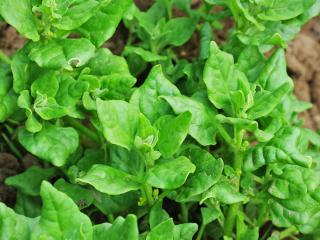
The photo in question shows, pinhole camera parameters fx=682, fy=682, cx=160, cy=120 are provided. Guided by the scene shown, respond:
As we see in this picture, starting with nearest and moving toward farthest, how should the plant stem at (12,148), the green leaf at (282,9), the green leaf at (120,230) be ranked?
the green leaf at (120,230), the green leaf at (282,9), the plant stem at (12,148)

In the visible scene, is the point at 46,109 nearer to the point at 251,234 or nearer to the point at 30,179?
the point at 30,179

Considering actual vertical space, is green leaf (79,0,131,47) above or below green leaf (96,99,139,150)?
above

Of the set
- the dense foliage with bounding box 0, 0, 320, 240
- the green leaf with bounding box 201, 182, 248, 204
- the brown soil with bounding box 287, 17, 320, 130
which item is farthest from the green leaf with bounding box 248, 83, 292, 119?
the brown soil with bounding box 287, 17, 320, 130

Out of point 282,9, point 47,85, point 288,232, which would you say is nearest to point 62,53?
point 47,85

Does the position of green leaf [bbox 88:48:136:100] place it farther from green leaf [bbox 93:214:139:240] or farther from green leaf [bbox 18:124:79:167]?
green leaf [bbox 93:214:139:240]

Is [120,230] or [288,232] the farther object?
[288,232]

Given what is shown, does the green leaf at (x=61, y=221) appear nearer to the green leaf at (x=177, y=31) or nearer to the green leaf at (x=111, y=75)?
the green leaf at (x=111, y=75)

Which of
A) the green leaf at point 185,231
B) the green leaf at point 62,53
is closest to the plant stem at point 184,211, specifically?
the green leaf at point 185,231
